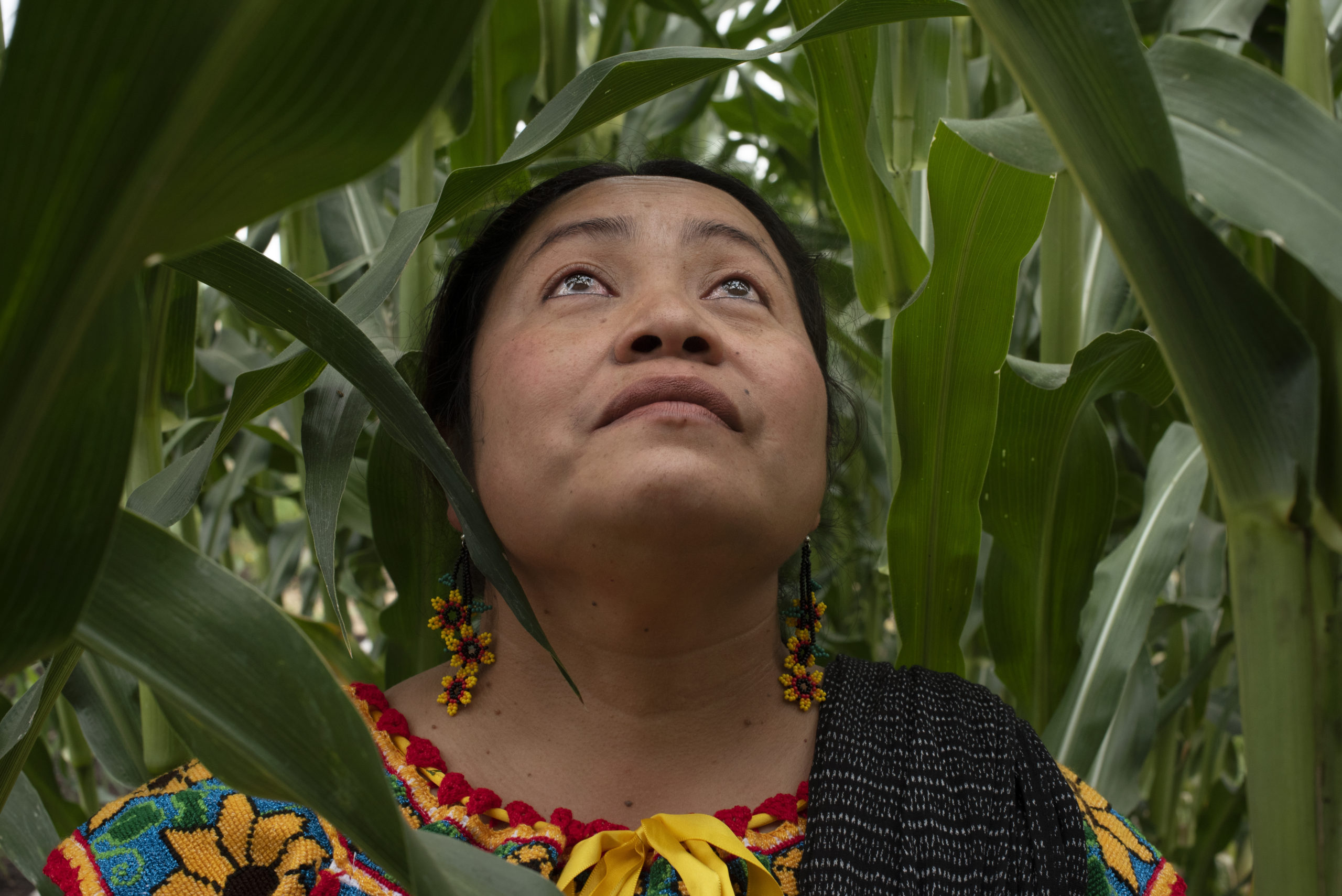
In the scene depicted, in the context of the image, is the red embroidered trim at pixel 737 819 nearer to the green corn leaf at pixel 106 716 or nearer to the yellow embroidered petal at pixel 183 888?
the yellow embroidered petal at pixel 183 888

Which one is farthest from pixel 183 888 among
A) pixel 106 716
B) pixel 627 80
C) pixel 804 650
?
pixel 627 80

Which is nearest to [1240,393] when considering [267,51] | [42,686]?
[267,51]

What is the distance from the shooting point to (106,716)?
873 mm

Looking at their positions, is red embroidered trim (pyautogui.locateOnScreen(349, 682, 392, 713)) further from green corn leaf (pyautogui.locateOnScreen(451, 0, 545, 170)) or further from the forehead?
green corn leaf (pyautogui.locateOnScreen(451, 0, 545, 170))

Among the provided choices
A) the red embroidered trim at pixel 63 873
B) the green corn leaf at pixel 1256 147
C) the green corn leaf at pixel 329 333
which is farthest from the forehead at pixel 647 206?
the red embroidered trim at pixel 63 873

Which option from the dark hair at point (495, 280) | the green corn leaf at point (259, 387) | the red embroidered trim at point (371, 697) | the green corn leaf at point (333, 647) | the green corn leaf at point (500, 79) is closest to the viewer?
the green corn leaf at point (259, 387)

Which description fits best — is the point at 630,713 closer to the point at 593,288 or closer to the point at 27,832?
the point at 593,288

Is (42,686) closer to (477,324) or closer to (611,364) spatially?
(611,364)

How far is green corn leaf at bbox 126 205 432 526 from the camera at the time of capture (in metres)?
0.56

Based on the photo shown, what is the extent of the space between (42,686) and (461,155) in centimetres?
83

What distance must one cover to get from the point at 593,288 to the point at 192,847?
20.3 inches

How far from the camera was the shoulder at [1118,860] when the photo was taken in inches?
27.5

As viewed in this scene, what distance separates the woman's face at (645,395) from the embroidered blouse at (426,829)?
0.19 m

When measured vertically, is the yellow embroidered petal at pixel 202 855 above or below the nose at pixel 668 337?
below
